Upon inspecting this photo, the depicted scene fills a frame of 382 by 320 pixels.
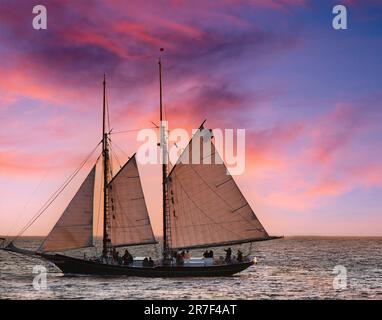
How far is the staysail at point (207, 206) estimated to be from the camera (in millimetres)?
57406

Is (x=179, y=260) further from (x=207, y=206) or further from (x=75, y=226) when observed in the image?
(x=75, y=226)

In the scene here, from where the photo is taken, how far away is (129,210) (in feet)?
197

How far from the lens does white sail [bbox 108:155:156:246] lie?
5962 cm

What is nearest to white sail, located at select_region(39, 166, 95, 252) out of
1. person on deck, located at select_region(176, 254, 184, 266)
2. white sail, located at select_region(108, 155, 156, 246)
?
white sail, located at select_region(108, 155, 156, 246)

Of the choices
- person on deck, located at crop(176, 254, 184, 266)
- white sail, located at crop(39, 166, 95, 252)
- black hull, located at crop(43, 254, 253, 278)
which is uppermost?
white sail, located at crop(39, 166, 95, 252)

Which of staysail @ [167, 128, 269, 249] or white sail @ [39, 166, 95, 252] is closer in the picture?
staysail @ [167, 128, 269, 249]

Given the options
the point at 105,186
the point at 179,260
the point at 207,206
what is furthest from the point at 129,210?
the point at 207,206

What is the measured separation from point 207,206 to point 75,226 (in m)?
13.2

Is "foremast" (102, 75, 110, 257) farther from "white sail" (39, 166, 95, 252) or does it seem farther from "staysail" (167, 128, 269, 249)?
"staysail" (167, 128, 269, 249)

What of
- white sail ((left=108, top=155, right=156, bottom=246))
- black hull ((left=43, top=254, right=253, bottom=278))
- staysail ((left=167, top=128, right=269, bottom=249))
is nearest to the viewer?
staysail ((left=167, top=128, right=269, bottom=249))

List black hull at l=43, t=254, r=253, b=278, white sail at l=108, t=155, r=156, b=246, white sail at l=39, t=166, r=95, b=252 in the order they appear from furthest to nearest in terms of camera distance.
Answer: black hull at l=43, t=254, r=253, b=278, white sail at l=108, t=155, r=156, b=246, white sail at l=39, t=166, r=95, b=252

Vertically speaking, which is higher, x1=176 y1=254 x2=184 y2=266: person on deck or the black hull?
x1=176 y1=254 x2=184 y2=266: person on deck
